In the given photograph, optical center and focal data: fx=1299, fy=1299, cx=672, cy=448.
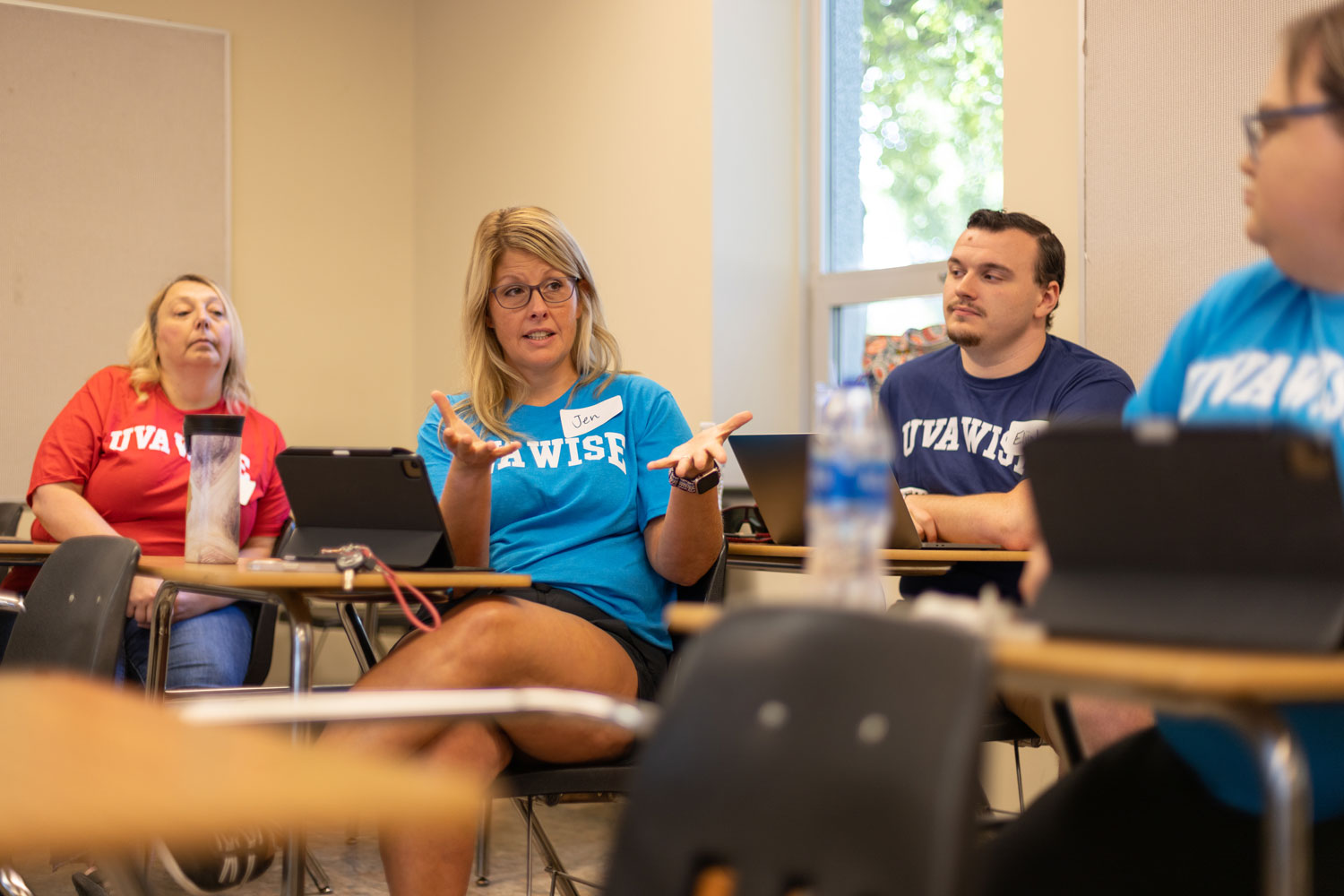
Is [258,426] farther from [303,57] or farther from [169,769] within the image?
[169,769]

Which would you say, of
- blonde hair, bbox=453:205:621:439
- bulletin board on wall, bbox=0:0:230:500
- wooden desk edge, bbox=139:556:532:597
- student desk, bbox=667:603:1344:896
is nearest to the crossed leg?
wooden desk edge, bbox=139:556:532:597

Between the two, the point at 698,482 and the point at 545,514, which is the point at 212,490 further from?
the point at 698,482

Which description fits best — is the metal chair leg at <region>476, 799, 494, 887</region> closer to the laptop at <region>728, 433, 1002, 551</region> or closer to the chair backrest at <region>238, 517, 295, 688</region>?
the chair backrest at <region>238, 517, 295, 688</region>

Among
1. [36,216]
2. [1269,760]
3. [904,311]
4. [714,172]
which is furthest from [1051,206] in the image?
[36,216]

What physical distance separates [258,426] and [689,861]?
8.83ft

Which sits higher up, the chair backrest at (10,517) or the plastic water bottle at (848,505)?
the plastic water bottle at (848,505)

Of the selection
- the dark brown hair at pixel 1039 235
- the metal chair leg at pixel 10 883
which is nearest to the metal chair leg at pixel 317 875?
the metal chair leg at pixel 10 883

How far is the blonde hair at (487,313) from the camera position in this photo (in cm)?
253

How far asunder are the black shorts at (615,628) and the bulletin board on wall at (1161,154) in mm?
1293

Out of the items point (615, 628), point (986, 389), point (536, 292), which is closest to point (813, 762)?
point (615, 628)

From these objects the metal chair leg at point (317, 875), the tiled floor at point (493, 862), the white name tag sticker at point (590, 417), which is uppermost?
the white name tag sticker at point (590, 417)

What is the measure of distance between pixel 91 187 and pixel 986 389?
3.51m

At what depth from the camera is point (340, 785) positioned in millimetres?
677

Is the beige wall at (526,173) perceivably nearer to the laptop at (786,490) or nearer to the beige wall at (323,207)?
the beige wall at (323,207)
